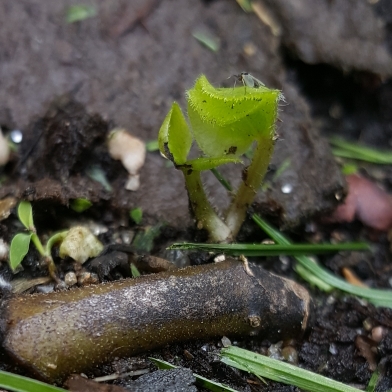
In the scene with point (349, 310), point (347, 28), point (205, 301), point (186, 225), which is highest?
point (347, 28)

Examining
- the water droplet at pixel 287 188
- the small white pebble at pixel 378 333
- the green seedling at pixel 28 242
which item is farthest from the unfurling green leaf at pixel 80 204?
the small white pebble at pixel 378 333

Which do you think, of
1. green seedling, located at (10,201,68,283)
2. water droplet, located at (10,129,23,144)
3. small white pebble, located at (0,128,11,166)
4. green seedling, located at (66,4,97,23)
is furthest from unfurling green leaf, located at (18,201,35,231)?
green seedling, located at (66,4,97,23)

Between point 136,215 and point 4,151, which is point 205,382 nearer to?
point 136,215

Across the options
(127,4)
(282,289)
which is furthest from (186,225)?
(127,4)

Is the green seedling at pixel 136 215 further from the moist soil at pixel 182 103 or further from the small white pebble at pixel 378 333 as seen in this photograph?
the small white pebble at pixel 378 333

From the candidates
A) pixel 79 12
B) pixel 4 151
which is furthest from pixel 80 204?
pixel 79 12

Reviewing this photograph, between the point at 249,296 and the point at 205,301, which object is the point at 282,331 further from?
the point at 205,301

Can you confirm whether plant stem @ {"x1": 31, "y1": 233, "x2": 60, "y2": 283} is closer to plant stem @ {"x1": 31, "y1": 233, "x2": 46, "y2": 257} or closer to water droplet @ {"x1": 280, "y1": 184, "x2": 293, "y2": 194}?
plant stem @ {"x1": 31, "y1": 233, "x2": 46, "y2": 257}

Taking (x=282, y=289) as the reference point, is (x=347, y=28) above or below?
above
